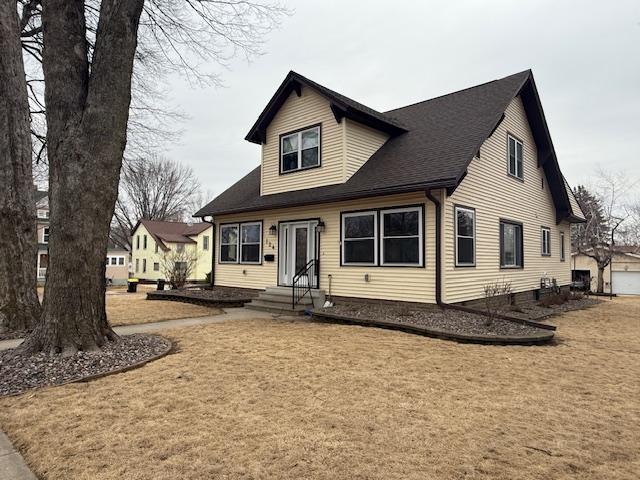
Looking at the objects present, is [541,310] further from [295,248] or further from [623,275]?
[623,275]

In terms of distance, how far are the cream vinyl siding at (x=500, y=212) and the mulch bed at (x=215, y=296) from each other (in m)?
6.39

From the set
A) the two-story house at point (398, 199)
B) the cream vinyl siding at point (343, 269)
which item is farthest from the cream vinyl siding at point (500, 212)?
the cream vinyl siding at point (343, 269)

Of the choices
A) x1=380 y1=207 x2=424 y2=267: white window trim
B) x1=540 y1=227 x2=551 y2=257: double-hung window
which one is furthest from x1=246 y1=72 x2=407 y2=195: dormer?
x1=540 y1=227 x2=551 y2=257: double-hung window

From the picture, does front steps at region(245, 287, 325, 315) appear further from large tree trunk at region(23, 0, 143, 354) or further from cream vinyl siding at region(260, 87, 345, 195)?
large tree trunk at region(23, 0, 143, 354)

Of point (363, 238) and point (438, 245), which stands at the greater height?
point (363, 238)

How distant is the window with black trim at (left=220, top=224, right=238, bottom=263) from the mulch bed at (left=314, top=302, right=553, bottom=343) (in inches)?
214

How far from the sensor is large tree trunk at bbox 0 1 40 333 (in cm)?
724

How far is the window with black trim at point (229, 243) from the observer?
1416cm

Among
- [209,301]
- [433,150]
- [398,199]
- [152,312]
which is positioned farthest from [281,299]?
[433,150]

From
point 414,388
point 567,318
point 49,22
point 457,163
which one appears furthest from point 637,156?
point 49,22

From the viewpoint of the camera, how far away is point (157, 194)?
41.1 metres

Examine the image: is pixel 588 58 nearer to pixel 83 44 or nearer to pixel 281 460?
pixel 83 44

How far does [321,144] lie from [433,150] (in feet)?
10.7

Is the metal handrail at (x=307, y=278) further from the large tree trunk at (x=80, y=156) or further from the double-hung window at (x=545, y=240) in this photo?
the double-hung window at (x=545, y=240)
